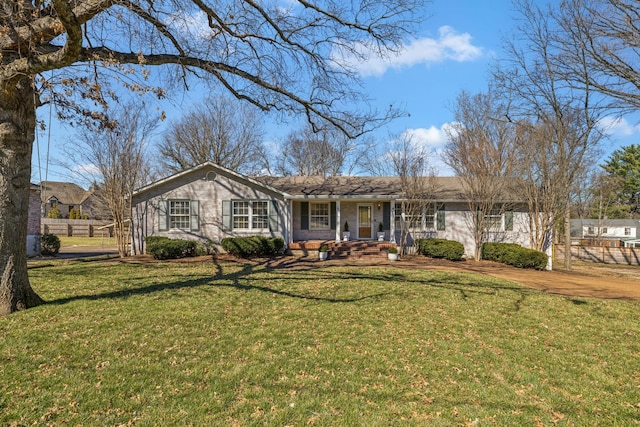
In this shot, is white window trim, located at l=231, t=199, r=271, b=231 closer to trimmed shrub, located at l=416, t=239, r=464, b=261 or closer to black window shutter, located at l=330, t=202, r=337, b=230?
black window shutter, located at l=330, t=202, r=337, b=230

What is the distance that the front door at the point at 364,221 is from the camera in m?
16.8

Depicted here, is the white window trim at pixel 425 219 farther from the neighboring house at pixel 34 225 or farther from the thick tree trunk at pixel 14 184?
the neighboring house at pixel 34 225

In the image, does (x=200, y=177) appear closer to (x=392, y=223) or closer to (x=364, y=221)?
(x=364, y=221)

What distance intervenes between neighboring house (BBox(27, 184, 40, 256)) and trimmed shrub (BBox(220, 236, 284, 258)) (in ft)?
28.0

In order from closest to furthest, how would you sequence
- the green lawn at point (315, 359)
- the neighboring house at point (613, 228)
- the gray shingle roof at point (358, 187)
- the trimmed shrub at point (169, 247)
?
1. the green lawn at point (315, 359)
2. the trimmed shrub at point (169, 247)
3. the gray shingle roof at point (358, 187)
4. the neighboring house at point (613, 228)

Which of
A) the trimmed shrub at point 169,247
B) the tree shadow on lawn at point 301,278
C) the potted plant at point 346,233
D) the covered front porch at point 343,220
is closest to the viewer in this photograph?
the tree shadow on lawn at point 301,278

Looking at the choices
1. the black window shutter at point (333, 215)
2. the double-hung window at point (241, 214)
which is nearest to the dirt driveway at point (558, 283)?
the black window shutter at point (333, 215)

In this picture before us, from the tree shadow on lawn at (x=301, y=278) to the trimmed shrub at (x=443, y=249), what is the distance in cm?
403

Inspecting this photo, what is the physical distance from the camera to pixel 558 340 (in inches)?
202

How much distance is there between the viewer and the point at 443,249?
14633mm

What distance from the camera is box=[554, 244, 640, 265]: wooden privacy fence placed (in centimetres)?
1964

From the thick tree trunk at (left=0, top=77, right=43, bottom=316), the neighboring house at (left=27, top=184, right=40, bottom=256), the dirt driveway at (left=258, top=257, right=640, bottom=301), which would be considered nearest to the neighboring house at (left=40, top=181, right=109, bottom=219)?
the neighboring house at (left=27, top=184, right=40, bottom=256)

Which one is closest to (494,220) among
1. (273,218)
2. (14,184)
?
(273,218)

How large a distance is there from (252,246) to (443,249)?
836 centimetres
